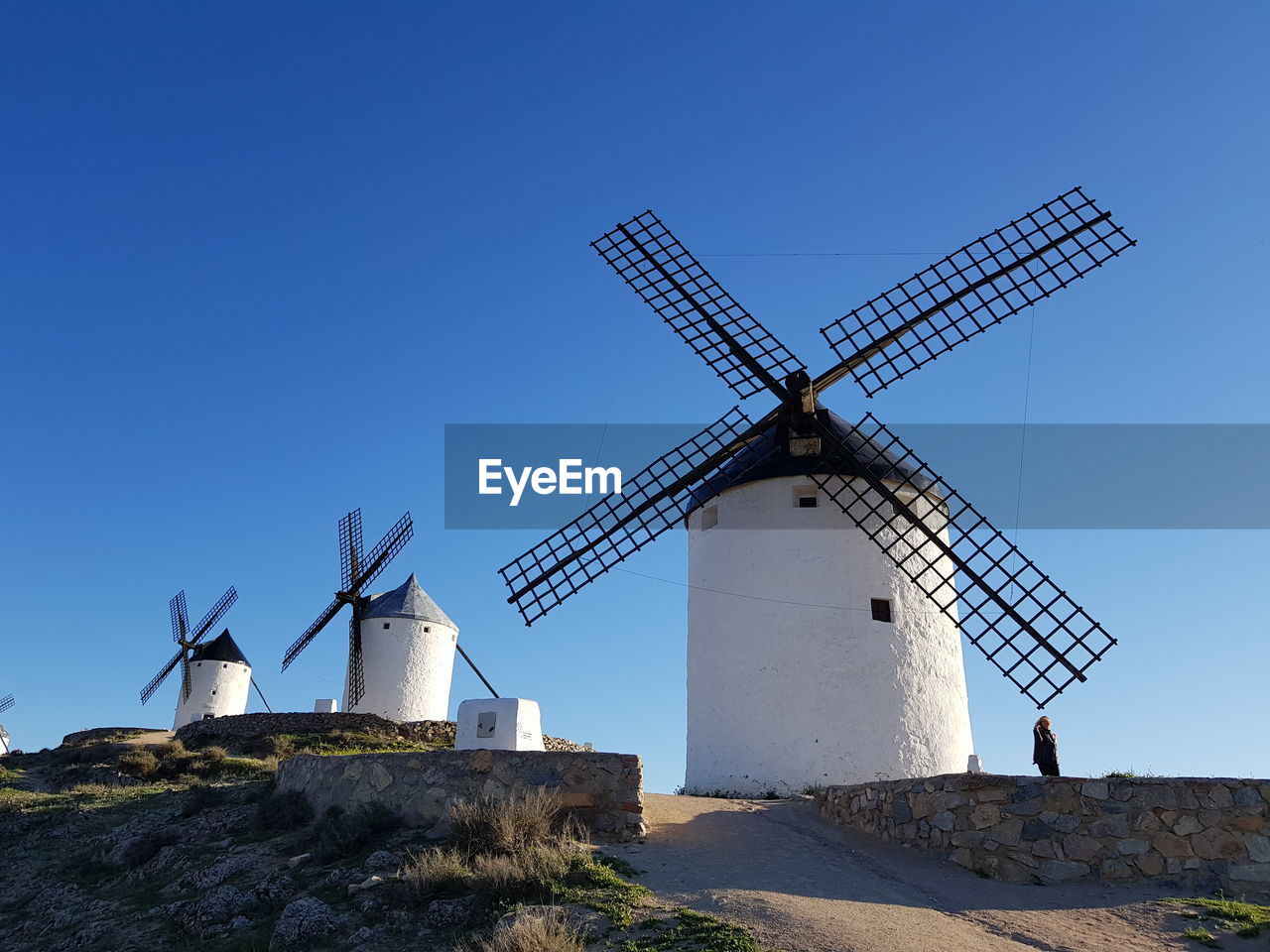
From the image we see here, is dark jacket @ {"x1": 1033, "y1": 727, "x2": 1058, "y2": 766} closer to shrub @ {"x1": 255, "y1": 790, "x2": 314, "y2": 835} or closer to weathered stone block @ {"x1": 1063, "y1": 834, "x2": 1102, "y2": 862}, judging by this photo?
weathered stone block @ {"x1": 1063, "y1": 834, "x2": 1102, "y2": 862}

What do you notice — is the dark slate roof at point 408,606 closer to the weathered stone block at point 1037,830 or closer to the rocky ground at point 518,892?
the rocky ground at point 518,892

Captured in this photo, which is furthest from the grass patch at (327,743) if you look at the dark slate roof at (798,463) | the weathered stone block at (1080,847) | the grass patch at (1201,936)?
the grass patch at (1201,936)

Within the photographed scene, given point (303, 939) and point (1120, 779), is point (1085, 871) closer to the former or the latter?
point (1120, 779)

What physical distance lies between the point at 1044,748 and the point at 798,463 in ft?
15.9

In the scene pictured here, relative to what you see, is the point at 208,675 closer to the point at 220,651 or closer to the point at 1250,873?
the point at 220,651

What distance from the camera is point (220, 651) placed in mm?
Result: 32531

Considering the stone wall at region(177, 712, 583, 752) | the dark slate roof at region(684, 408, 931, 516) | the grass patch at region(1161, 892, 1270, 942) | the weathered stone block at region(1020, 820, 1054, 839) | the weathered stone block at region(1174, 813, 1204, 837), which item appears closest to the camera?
the grass patch at region(1161, 892, 1270, 942)

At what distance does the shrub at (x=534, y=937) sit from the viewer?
5.54 metres

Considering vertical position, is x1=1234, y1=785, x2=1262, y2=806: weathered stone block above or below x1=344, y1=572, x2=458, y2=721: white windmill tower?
below

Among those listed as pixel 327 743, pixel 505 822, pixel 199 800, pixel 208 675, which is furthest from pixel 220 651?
pixel 505 822

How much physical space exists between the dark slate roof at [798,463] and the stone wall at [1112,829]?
5.21 m

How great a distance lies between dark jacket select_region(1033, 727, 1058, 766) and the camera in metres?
9.39

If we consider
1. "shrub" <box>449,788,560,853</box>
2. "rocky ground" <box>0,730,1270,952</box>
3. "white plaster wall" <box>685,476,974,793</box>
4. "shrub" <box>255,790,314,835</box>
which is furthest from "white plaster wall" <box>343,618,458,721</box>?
"shrub" <box>449,788,560,853</box>

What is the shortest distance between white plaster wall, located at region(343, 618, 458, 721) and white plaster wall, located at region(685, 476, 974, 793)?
45.5ft
